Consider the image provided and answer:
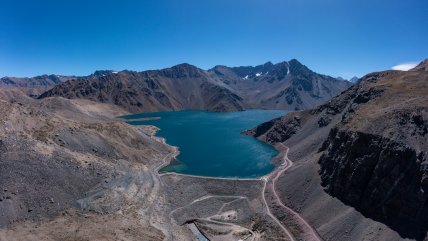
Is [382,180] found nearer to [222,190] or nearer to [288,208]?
[288,208]

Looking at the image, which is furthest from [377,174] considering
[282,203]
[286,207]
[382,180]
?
[282,203]

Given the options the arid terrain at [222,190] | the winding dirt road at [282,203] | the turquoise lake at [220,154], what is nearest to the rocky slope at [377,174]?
the arid terrain at [222,190]

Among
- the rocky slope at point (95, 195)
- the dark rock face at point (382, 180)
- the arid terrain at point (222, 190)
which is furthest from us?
the rocky slope at point (95, 195)

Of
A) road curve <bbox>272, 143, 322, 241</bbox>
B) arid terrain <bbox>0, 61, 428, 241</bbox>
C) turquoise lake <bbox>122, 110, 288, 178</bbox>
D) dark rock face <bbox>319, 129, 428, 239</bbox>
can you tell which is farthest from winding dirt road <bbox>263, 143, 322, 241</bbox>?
dark rock face <bbox>319, 129, 428, 239</bbox>

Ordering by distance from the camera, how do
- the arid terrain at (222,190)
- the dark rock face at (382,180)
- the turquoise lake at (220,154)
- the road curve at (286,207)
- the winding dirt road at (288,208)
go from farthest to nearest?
the turquoise lake at (220,154) < the road curve at (286,207) < the winding dirt road at (288,208) < the arid terrain at (222,190) < the dark rock face at (382,180)

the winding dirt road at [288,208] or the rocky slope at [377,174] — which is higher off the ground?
the rocky slope at [377,174]

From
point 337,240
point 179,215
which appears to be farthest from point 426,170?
point 179,215

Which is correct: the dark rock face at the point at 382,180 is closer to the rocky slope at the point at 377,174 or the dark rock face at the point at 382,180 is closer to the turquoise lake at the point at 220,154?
the rocky slope at the point at 377,174

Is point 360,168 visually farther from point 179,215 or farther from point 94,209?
point 94,209

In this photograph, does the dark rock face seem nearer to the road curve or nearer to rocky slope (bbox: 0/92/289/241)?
the road curve
